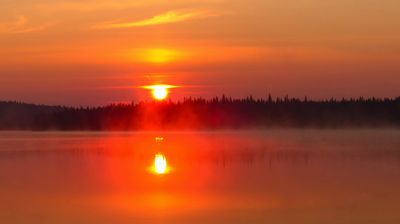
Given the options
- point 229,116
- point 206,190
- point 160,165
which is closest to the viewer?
point 206,190

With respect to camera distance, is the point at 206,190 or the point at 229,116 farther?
the point at 229,116

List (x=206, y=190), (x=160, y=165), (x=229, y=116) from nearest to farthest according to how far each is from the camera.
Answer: (x=206, y=190) < (x=160, y=165) < (x=229, y=116)

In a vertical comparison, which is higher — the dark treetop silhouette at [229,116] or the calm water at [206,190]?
the dark treetop silhouette at [229,116]

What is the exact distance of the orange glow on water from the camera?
26.6 metres

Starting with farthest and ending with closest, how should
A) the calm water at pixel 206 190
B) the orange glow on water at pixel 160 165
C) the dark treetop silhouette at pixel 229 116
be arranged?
the dark treetop silhouette at pixel 229 116 → the orange glow on water at pixel 160 165 → the calm water at pixel 206 190

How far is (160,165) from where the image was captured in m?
29.5

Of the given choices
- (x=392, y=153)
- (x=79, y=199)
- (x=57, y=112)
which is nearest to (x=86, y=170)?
(x=79, y=199)

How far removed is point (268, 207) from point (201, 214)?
1.69m

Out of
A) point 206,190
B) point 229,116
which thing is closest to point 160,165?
point 206,190

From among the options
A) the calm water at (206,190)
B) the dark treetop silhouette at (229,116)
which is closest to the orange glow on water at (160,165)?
the calm water at (206,190)

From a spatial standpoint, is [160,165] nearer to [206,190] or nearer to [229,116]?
[206,190]

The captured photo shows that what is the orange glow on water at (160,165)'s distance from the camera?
2664 cm

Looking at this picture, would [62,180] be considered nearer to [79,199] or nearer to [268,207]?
[79,199]

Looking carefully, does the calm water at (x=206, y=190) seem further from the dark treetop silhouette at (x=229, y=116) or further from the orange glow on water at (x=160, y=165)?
the dark treetop silhouette at (x=229, y=116)
